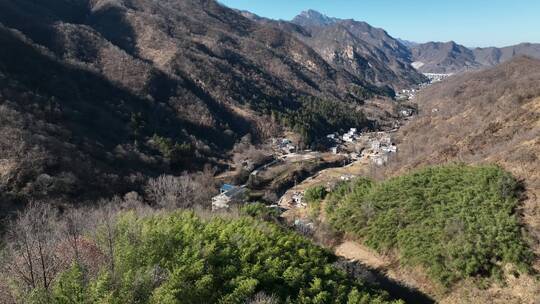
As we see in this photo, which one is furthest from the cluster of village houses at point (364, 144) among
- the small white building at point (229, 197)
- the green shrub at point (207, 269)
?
the green shrub at point (207, 269)

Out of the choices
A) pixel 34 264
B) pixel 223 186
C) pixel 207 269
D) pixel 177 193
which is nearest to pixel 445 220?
pixel 207 269

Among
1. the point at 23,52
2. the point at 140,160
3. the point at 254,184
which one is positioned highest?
the point at 23,52

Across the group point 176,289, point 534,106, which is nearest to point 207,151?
point 534,106

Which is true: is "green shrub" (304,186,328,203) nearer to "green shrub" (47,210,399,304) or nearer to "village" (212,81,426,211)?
"village" (212,81,426,211)

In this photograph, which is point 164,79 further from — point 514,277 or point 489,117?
point 514,277

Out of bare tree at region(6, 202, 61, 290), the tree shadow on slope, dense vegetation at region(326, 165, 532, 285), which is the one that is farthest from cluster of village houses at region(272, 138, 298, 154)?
bare tree at region(6, 202, 61, 290)

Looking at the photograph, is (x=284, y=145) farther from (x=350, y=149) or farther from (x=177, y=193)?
(x=177, y=193)

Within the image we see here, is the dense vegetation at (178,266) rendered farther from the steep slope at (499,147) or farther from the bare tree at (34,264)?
Answer: the steep slope at (499,147)
